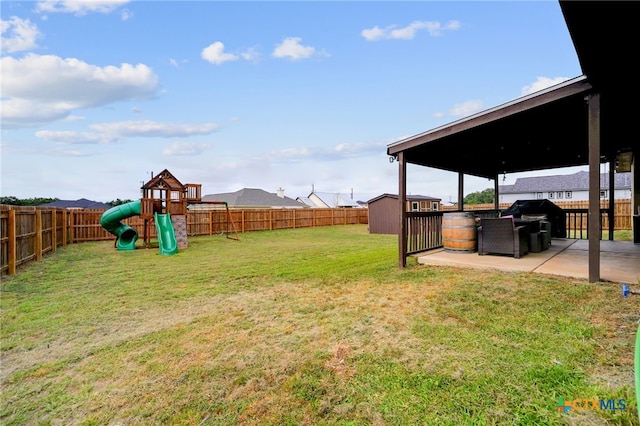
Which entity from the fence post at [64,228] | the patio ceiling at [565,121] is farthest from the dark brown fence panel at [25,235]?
the patio ceiling at [565,121]

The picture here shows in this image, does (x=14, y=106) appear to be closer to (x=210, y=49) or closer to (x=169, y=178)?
(x=169, y=178)

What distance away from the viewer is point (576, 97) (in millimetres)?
4156

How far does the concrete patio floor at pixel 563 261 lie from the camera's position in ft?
14.5

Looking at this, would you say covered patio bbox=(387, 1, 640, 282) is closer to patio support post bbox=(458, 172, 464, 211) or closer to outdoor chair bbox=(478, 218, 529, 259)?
patio support post bbox=(458, 172, 464, 211)

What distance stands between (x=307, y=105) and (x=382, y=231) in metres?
8.52

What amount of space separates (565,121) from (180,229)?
1174cm

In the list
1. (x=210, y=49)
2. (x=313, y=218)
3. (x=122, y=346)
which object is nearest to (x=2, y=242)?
(x=122, y=346)

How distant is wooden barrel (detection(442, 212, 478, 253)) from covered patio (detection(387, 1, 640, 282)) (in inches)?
10.1

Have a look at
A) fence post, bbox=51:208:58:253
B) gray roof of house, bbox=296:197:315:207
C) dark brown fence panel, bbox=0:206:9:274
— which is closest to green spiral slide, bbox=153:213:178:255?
fence post, bbox=51:208:58:253

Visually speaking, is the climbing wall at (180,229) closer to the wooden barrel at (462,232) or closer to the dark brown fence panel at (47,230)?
the dark brown fence panel at (47,230)

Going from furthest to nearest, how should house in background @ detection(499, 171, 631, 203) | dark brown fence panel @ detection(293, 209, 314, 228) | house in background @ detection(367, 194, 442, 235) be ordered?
house in background @ detection(499, 171, 631, 203) → dark brown fence panel @ detection(293, 209, 314, 228) → house in background @ detection(367, 194, 442, 235)

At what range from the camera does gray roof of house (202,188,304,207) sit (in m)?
36.7

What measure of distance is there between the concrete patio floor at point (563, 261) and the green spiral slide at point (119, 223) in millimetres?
10167

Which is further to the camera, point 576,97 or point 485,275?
point 485,275
